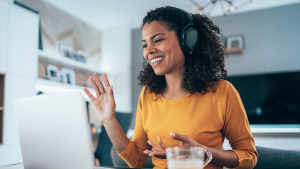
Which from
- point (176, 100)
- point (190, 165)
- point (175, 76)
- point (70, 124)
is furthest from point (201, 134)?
point (70, 124)

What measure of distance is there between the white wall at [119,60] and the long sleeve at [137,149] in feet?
11.1

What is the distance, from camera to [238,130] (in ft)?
3.04

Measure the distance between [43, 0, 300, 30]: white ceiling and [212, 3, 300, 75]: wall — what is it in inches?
5.9

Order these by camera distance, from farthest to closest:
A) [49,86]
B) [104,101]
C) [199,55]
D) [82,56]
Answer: [82,56] → [49,86] → [199,55] → [104,101]

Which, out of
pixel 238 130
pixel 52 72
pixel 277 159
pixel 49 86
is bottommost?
pixel 277 159

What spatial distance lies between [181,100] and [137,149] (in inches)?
11.9

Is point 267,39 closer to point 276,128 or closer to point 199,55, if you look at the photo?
point 276,128

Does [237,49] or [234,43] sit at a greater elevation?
[234,43]

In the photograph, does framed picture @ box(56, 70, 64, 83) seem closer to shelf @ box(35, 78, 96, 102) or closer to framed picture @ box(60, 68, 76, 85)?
framed picture @ box(60, 68, 76, 85)

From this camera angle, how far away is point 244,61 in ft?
12.7

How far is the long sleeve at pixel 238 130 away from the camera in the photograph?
0.86 m

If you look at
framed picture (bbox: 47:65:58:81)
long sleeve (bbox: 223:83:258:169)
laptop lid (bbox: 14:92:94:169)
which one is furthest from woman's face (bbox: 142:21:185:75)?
framed picture (bbox: 47:65:58:81)

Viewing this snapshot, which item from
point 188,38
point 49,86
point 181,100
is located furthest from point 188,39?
point 49,86

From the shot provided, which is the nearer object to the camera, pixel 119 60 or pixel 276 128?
pixel 276 128
